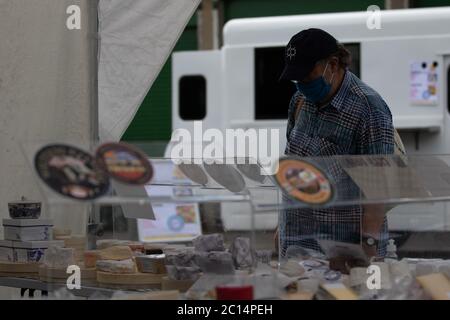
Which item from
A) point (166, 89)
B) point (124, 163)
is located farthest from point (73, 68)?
point (166, 89)

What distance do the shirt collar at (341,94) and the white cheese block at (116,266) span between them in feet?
3.42

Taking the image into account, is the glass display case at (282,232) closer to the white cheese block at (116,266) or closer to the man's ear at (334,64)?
the white cheese block at (116,266)

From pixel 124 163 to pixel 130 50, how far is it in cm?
232

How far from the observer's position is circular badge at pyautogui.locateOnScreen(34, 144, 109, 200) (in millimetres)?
2258

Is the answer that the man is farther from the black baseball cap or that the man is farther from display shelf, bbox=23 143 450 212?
display shelf, bbox=23 143 450 212

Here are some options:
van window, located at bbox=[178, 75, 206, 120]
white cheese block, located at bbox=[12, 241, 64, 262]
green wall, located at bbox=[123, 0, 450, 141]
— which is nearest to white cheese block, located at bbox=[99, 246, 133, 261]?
white cheese block, located at bbox=[12, 241, 64, 262]

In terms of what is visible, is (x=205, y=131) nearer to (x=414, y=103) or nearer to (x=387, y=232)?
(x=414, y=103)

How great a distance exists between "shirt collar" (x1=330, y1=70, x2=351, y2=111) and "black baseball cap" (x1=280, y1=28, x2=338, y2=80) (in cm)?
14

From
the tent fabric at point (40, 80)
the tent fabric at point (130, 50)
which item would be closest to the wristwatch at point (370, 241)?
the tent fabric at point (40, 80)

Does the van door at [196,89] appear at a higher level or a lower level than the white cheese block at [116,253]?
higher

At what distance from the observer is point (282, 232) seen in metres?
3.47

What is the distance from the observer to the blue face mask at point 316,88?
3.42 metres

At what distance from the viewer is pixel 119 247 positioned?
11.3 ft
